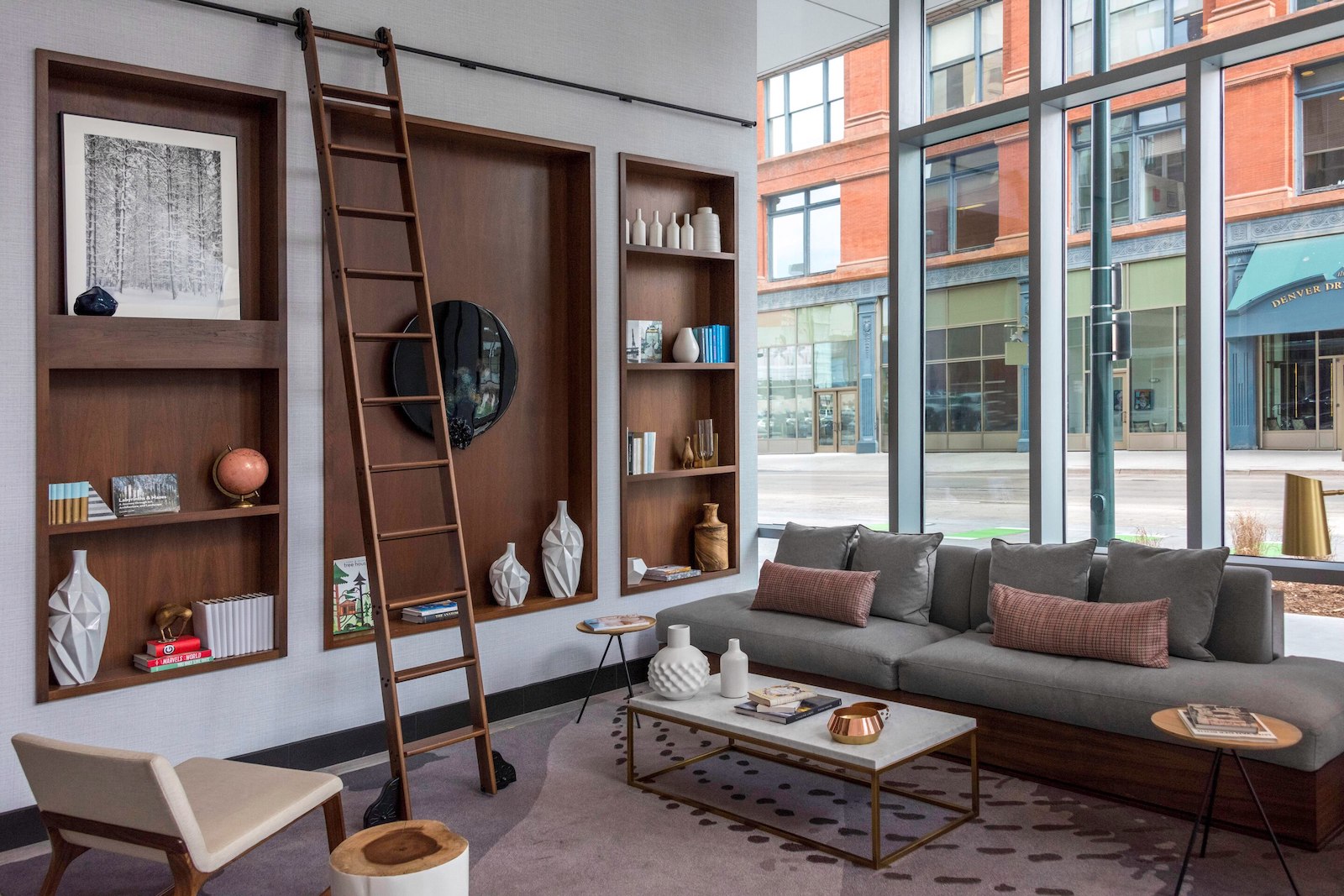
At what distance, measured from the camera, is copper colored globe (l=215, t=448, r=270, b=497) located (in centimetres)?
404

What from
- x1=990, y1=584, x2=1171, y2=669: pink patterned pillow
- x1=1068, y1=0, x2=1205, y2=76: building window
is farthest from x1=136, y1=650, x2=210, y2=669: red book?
x1=1068, y1=0, x2=1205, y2=76: building window

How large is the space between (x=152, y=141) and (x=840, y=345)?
12.5 ft

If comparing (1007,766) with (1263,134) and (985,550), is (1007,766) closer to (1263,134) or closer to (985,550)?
(985,550)

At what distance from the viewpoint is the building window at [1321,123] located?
A: 4336 mm

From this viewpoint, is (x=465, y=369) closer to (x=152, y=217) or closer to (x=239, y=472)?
(x=239, y=472)

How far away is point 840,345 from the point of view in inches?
245

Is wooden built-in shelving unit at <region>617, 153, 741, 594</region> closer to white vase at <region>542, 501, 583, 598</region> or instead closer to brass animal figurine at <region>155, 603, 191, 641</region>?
white vase at <region>542, 501, 583, 598</region>

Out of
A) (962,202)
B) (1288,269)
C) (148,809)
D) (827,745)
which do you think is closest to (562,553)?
(827,745)

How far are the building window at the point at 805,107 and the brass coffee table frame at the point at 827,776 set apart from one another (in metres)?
3.77

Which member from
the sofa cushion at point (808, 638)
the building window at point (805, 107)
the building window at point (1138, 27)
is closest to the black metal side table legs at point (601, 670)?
the sofa cushion at point (808, 638)

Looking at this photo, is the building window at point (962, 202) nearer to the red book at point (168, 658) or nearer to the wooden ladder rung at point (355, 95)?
the wooden ladder rung at point (355, 95)

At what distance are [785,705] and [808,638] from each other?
0.93 meters

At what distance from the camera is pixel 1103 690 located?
3.65 metres

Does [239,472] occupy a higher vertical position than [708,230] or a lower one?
lower
